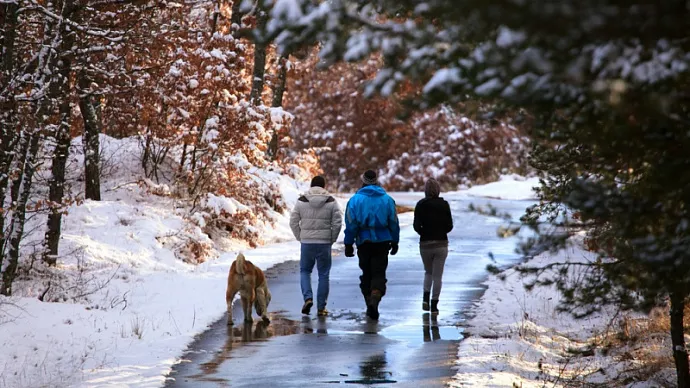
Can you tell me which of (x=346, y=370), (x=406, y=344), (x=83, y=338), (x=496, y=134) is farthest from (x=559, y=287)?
(x=496, y=134)

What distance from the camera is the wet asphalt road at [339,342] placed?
360 inches

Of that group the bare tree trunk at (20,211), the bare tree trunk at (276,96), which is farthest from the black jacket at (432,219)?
the bare tree trunk at (276,96)

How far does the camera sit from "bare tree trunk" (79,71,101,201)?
65.8ft

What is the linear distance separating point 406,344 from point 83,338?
3.69 metres

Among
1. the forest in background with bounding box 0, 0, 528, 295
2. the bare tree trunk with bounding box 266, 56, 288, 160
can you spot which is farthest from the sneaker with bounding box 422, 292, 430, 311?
the bare tree trunk with bounding box 266, 56, 288, 160

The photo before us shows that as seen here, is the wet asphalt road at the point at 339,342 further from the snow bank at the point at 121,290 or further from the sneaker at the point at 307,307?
the snow bank at the point at 121,290

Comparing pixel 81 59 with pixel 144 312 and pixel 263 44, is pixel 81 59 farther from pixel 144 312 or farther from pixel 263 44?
pixel 263 44

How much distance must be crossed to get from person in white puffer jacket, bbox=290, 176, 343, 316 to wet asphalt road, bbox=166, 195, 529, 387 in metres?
0.58

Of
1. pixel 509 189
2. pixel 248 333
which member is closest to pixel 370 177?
Answer: pixel 248 333

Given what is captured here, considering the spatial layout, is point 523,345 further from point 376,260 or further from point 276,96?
point 276,96

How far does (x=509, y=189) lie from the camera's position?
139 feet

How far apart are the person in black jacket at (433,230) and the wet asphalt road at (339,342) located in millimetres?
473

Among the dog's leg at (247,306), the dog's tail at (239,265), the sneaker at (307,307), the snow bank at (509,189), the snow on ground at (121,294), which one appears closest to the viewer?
the snow on ground at (121,294)

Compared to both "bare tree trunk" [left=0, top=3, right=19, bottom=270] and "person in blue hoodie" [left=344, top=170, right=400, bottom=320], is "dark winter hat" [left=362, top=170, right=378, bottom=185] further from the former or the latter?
"bare tree trunk" [left=0, top=3, right=19, bottom=270]
